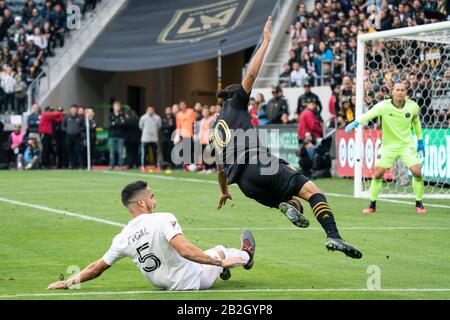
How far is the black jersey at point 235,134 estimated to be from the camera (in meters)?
11.2

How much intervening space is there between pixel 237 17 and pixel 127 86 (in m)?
10.0

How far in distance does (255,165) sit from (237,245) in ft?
7.70

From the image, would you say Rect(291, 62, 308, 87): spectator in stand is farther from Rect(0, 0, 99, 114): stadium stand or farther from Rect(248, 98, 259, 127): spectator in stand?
Rect(0, 0, 99, 114): stadium stand

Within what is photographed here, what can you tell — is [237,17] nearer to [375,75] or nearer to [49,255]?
[375,75]

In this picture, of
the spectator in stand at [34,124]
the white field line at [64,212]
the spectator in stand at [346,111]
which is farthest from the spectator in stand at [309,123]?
the spectator in stand at [34,124]

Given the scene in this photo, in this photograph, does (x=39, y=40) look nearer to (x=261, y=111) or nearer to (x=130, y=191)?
(x=261, y=111)

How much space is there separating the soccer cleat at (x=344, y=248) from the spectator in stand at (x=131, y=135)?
2422 cm

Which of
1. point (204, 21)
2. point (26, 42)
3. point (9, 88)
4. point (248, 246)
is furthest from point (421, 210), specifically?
point (26, 42)

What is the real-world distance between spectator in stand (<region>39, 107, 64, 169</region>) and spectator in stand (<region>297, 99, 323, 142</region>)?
1079 cm

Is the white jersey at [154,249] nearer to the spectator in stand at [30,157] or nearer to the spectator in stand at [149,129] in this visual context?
the spectator in stand at [149,129]

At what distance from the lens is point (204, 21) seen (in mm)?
39438

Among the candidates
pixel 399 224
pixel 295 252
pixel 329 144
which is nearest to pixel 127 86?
pixel 329 144

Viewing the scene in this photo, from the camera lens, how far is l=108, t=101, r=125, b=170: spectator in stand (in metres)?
34.4

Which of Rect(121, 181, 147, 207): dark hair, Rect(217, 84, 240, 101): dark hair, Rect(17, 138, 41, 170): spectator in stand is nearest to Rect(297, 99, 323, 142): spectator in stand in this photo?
Rect(17, 138, 41, 170): spectator in stand
